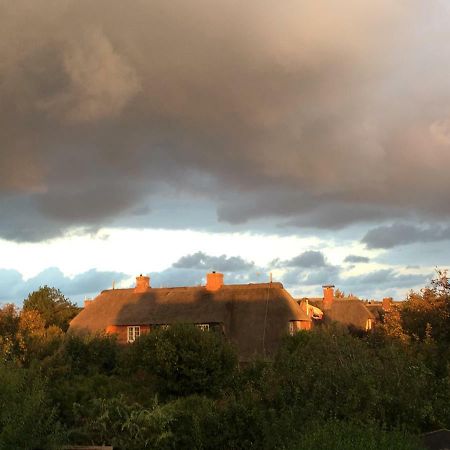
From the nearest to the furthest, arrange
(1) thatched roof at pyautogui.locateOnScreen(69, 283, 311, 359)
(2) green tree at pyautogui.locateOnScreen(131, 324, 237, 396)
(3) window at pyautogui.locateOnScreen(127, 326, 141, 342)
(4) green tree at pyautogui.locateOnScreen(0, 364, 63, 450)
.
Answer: (4) green tree at pyautogui.locateOnScreen(0, 364, 63, 450) < (2) green tree at pyautogui.locateOnScreen(131, 324, 237, 396) < (1) thatched roof at pyautogui.locateOnScreen(69, 283, 311, 359) < (3) window at pyautogui.locateOnScreen(127, 326, 141, 342)

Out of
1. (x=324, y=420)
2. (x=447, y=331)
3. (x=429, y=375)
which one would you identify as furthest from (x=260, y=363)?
(x=447, y=331)

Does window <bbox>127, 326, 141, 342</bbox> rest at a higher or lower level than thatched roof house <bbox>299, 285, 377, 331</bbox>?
lower

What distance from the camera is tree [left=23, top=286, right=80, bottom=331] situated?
74575 mm

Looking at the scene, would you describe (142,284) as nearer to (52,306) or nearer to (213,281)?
(213,281)

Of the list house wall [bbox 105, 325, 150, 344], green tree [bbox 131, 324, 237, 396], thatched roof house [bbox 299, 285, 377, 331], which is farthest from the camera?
thatched roof house [bbox 299, 285, 377, 331]

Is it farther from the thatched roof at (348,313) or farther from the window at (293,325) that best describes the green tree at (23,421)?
the thatched roof at (348,313)

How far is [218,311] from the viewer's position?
52406 millimetres

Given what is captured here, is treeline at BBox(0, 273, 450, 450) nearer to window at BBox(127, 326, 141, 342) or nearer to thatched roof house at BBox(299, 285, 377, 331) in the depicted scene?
window at BBox(127, 326, 141, 342)

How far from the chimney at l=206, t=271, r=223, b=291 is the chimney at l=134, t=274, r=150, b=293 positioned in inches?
256

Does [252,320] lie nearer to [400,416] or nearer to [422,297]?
[422,297]

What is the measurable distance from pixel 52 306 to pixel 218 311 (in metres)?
34.2

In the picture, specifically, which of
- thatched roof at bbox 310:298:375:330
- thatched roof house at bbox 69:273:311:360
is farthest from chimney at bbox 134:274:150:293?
thatched roof at bbox 310:298:375:330

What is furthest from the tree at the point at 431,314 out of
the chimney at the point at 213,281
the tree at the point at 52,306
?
the tree at the point at 52,306

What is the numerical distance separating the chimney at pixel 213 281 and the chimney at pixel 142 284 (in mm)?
6498
